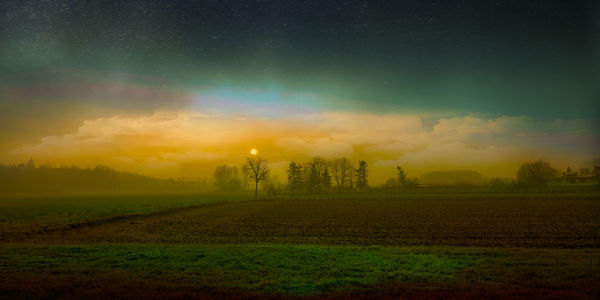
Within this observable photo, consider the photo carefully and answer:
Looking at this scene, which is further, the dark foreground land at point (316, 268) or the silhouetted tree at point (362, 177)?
the silhouetted tree at point (362, 177)

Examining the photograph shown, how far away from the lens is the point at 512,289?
10.9 meters

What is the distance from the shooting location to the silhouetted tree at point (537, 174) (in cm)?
13312

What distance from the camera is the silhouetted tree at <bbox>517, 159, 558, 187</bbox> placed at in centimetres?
13312

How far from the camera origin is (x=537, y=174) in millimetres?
139500

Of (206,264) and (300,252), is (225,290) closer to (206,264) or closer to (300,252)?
(206,264)

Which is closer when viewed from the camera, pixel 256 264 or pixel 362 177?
pixel 256 264

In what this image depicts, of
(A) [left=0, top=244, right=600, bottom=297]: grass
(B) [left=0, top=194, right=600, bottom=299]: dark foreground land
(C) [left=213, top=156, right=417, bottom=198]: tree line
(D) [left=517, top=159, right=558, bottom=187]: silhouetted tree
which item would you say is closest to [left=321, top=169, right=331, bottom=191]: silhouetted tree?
(C) [left=213, top=156, right=417, bottom=198]: tree line

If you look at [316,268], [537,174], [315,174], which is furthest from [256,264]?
[537,174]

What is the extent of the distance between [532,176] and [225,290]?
172 m

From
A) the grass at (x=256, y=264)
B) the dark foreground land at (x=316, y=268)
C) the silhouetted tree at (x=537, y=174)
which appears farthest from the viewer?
the silhouetted tree at (x=537, y=174)

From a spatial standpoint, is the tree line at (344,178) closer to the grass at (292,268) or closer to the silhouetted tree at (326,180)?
the silhouetted tree at (326,180)

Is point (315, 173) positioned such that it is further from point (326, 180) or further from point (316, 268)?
point (316, 268)

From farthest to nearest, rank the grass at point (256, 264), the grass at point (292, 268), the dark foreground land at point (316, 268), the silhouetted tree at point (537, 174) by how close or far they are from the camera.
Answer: the silhouetted tree at point (537, 174)
the grass at point (256, 264)
the grass at point (292, 268)
the dark foreground land at point (316, 268)

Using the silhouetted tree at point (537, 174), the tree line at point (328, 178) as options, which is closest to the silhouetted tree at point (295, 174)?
the tree line at point (328, 178)
